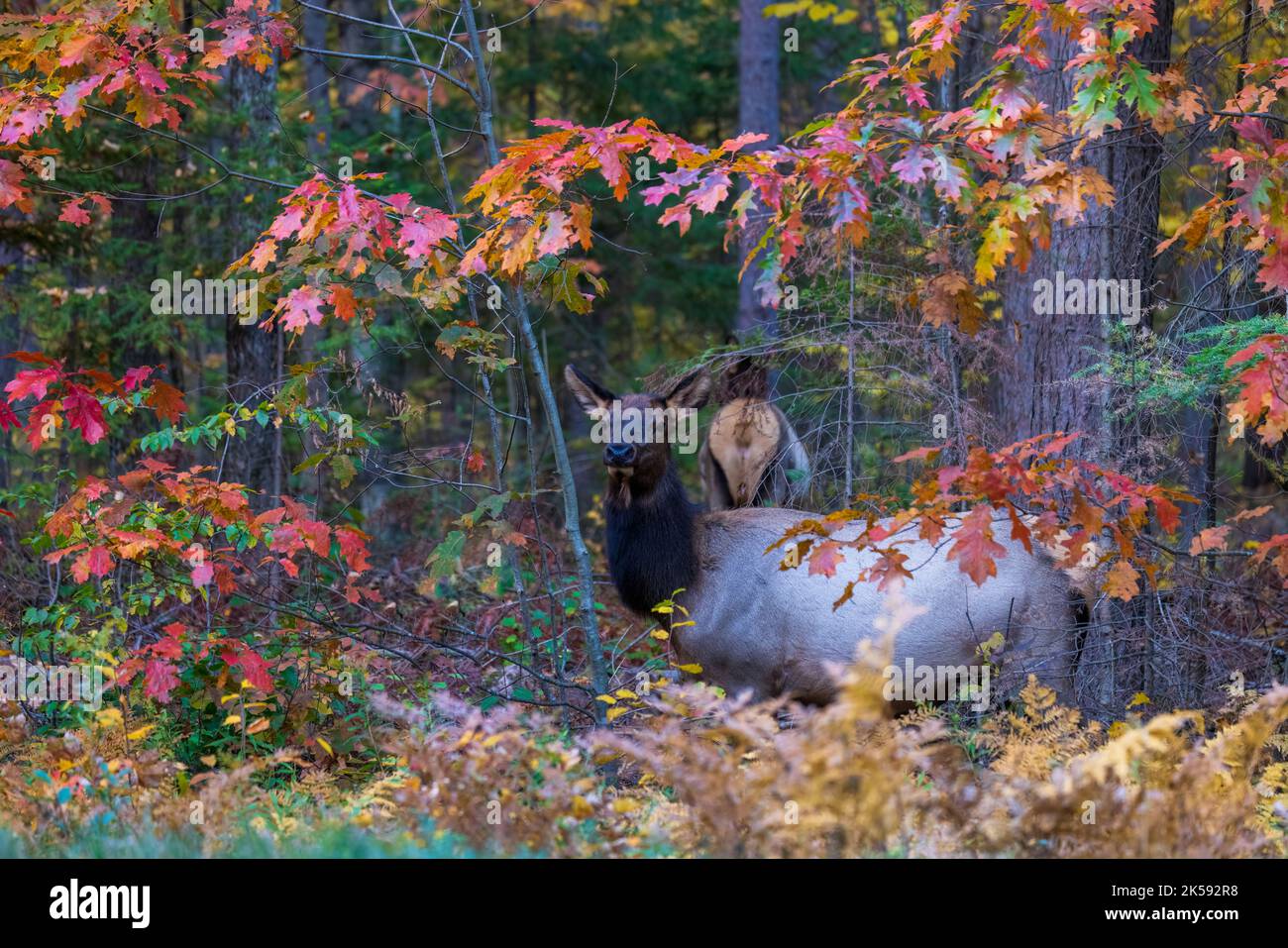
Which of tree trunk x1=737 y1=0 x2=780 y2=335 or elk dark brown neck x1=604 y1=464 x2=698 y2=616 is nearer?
elk dark brown neck x1=604 y1=464 x2=698 y2=616

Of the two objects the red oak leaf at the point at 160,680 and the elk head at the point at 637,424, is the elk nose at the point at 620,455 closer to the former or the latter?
the elk head at the point at 637,424

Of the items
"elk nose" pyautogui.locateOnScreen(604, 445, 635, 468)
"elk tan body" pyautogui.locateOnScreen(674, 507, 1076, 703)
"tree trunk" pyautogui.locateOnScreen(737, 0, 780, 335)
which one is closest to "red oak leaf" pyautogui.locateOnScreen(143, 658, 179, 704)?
"elk nose" pyautogui.locateOnScreen(604, 445, 635, 468)

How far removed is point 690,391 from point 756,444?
5.95 ft

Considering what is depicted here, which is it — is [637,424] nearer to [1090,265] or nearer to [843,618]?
[843,618]

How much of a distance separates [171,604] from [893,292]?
596 centimetres

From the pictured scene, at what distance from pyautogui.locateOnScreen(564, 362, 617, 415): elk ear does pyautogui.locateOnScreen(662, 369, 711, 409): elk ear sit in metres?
0.38

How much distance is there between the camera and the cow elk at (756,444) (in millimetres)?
9766

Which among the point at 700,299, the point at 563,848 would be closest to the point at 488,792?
the point at 563,848

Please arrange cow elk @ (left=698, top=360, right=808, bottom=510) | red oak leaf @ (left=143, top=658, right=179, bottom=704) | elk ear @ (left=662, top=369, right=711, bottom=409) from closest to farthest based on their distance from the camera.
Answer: red oak leaf @ (left=143, top=658, right=179, bottom=704) → elk ear @ (left=662, top=369, right=711, bottom=409) → cow elk @ (left=698, top=360, right=808, bottom=510)

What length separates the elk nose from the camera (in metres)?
7.83

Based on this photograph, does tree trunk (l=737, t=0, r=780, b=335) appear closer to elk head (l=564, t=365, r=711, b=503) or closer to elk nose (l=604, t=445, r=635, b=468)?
elk head (l=564, t=365, r=711, b=503)

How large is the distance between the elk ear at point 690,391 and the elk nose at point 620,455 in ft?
1.57

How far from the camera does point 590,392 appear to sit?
26.7 ft

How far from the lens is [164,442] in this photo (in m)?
7.25
